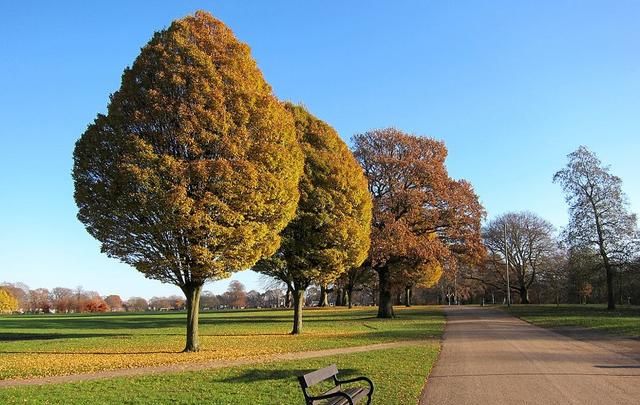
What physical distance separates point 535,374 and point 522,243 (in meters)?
69.8

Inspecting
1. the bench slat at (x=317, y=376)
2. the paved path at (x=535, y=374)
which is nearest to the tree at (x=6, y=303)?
the paved path at (x=535, y=374)

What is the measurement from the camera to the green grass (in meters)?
9.13

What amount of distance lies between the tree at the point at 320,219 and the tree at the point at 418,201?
1016 cm

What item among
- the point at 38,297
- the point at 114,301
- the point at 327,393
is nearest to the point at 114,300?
the point at 114,301

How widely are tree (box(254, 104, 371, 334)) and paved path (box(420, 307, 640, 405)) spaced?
9099mm

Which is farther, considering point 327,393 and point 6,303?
point 6,303

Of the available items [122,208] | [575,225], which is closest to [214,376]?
[122,208]

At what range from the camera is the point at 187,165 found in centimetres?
1683

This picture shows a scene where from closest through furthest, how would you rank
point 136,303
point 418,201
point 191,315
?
point 191,315 → point 418,201 → point 136,303

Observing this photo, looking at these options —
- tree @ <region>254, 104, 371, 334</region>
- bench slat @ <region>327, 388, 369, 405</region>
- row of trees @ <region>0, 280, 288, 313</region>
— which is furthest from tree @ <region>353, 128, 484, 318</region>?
row of trees @ <region>0, 280, 288, 313</region>

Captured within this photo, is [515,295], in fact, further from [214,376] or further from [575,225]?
[214,376]

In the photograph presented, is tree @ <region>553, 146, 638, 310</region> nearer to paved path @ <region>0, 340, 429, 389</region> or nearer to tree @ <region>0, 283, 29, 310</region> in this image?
paved path @ <region>0, 340, 429, 389</region>

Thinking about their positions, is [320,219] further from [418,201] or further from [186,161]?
[418,201]

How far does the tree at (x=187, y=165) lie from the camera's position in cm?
1669
